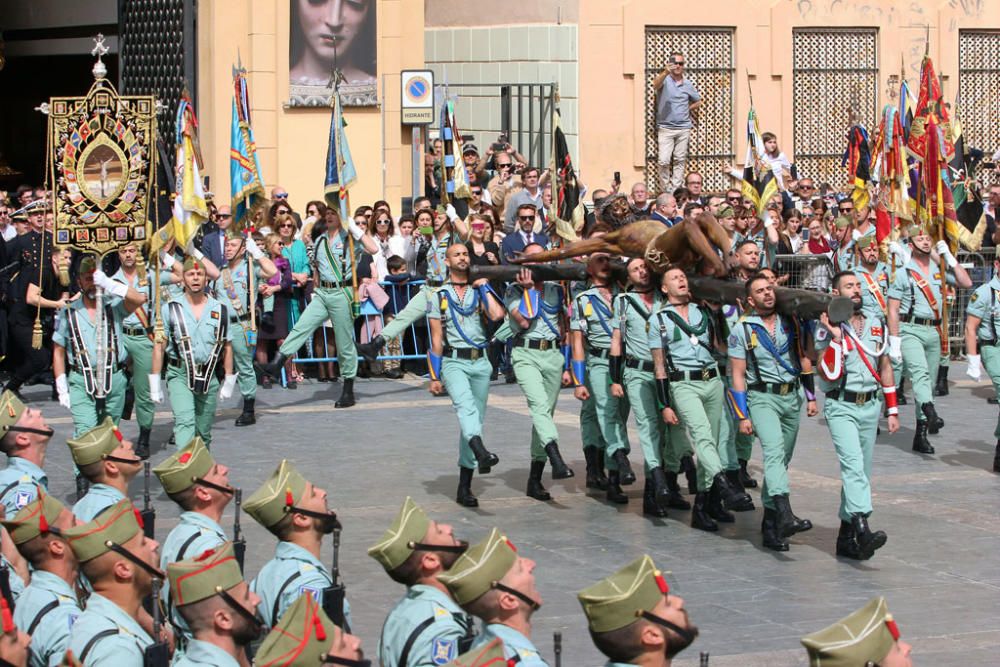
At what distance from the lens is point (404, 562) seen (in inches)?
297

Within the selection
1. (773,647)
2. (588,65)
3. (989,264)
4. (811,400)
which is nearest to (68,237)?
(811,400)

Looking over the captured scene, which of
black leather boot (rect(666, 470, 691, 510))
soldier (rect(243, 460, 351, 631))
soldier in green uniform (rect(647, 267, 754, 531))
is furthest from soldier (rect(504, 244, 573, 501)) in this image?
soldier (rect(243, 460, 351, 631))

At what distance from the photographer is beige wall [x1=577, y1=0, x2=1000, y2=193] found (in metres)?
26.3

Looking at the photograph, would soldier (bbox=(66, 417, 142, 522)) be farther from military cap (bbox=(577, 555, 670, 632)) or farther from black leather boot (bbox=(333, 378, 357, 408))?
black leather boot (bbox=(333, 378, 357, 408))

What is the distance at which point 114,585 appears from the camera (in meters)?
7.44

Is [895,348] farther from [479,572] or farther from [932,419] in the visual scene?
[479,572]

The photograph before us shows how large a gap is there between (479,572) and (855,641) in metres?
1.56

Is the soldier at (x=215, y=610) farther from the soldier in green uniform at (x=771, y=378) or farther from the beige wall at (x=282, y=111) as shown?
the beige wall at (x=282, y=111)

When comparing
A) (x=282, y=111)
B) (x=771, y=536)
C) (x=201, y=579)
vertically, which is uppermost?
(x=282, y=111)

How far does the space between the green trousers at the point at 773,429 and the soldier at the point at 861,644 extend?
640cm

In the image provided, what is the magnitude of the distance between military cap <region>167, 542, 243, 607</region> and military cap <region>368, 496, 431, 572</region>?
76 cm

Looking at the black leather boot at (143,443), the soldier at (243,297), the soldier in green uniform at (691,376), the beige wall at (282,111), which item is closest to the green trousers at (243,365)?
the soldier at (243,297)

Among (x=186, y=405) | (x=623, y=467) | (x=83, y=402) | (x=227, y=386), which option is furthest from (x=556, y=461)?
(x=83, y=402)

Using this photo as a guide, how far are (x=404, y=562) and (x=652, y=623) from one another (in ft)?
5.16
